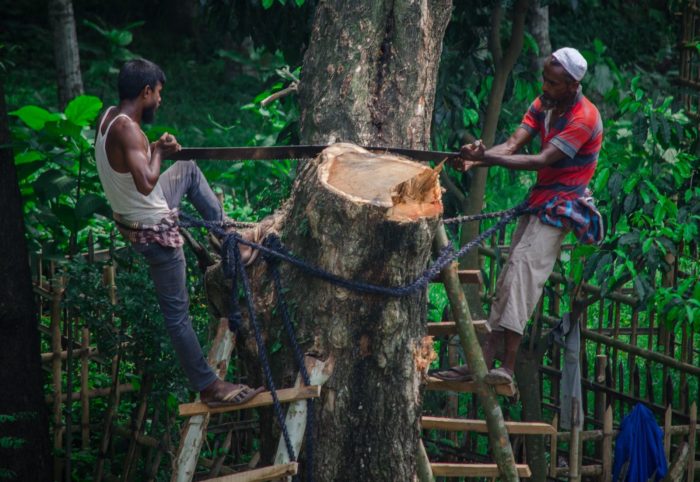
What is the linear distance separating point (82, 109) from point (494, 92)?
2720mm

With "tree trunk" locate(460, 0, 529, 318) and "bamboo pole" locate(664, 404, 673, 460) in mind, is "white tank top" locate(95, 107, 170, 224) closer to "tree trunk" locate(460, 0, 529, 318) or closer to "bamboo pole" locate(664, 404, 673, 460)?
"tree trunk" locate(460, 0, 529, 318)

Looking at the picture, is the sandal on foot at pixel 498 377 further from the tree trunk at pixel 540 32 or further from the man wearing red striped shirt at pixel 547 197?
the tree trunk at pixel 540 32

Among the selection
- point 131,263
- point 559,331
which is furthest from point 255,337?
point 559,331

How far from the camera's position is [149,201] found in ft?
13.9

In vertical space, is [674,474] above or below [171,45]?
below

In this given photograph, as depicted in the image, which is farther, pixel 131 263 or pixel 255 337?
pixel 131 263

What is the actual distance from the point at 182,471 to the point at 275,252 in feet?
3.18

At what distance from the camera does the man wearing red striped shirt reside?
463cm

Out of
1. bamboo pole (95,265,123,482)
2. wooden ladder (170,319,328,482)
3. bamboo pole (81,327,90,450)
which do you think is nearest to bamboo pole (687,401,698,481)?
wooden ladder (170,319,328,482)

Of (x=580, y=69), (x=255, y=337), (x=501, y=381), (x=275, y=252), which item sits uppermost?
(x=580, y=69)

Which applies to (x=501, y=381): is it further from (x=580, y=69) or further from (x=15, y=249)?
(x=15, y=249)

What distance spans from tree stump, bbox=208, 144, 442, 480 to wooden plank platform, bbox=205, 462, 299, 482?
0.69 feet

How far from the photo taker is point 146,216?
13.9 ft

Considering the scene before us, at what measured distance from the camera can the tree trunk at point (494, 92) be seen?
669cm
